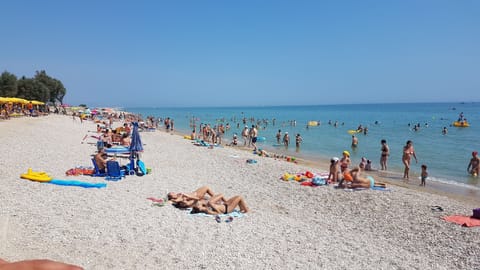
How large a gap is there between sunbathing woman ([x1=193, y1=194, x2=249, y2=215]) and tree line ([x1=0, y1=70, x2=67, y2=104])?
4093 cm

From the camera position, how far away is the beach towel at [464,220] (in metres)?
6.87

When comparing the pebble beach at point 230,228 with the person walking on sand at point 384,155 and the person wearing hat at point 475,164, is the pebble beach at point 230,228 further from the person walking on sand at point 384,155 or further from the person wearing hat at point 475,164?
the person walking on sand at point 384,155

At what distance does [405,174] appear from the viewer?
1312cm

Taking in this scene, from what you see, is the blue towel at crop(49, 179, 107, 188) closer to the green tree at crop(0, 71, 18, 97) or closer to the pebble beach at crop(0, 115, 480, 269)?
the pebble beach at crop(0, 115, 480, 269)

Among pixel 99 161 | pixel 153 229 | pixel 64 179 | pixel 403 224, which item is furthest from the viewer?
pixel 99 161

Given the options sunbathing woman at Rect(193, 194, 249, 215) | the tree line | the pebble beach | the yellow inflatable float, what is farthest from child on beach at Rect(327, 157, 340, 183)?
the tree line

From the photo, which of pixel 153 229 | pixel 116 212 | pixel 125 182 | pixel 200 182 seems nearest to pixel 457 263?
pixel 153 229

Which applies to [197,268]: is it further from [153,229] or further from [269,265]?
[153,229]

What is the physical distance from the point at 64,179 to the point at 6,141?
690 centimetres

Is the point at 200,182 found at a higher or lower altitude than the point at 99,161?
lower

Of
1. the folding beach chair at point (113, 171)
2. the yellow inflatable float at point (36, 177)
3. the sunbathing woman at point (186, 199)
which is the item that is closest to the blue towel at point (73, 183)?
the yellow inflatable float at point (36, 177)

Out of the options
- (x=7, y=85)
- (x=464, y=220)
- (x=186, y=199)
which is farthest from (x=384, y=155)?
(x=7, y=85)

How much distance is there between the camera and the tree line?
126 feet

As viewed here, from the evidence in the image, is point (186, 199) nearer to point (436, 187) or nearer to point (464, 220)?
point (464, 220)
